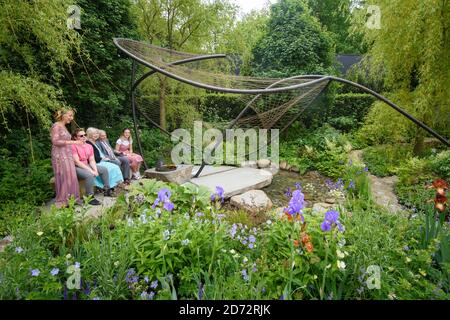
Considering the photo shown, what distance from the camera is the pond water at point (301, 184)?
4234 mm

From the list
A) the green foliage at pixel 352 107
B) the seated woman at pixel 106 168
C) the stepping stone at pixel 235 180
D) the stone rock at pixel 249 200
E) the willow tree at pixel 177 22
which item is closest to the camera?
the stone rock at pixel 249 200

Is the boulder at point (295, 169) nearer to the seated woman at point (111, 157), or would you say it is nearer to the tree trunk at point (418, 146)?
the tree trunk at point (418, 146)

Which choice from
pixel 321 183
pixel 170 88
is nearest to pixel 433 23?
pixel 321 183

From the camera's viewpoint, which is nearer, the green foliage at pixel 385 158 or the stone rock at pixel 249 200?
the stone rock at pixel 249 200

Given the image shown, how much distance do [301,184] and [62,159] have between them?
348 centimetres

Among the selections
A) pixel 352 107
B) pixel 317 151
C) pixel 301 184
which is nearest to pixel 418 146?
pixel 317 151

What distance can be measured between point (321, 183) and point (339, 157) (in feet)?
2.09

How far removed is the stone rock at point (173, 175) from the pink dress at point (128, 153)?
0.36m

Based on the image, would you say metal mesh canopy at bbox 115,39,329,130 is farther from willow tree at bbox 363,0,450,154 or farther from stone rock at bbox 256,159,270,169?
willow tree at bbox 363,0,450,154

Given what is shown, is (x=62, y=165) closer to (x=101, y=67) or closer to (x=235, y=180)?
(x=235, y=180)

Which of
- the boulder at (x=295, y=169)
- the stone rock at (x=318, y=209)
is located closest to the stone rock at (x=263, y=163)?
the boulder at (x=295, y=169)

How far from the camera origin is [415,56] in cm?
483

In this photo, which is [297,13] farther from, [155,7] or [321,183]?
[321,183]

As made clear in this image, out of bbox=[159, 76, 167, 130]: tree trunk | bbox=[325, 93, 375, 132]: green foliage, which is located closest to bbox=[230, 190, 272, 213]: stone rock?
bbox=[159, 76, 167, 130]: tree trunk
